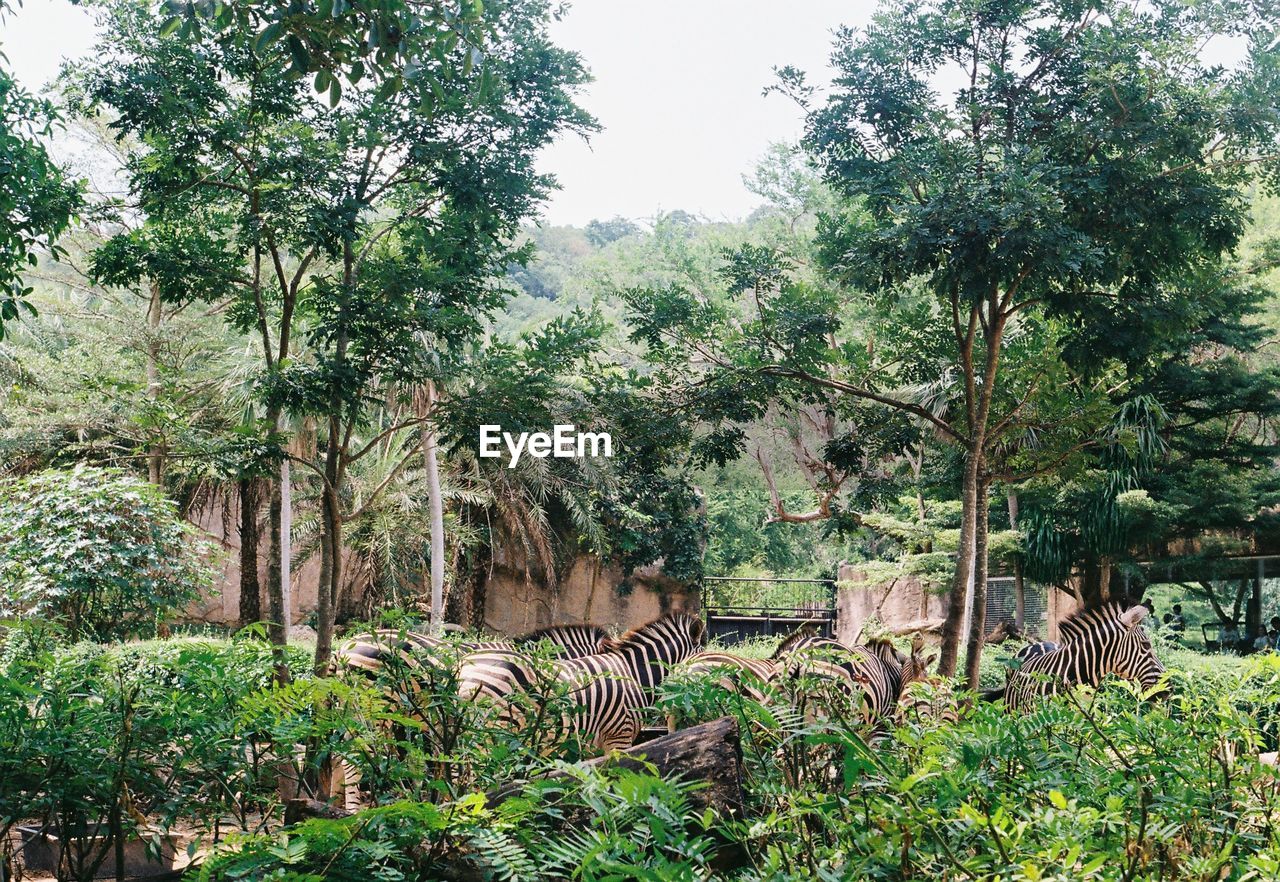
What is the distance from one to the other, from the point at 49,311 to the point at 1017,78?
15.4 metres

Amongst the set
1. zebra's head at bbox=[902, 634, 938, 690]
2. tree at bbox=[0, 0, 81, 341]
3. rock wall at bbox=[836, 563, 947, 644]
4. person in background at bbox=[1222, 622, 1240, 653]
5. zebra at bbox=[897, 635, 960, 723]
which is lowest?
person in background at bbox=[1222, 622, 1240, 653]

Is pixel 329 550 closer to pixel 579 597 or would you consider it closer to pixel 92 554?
pixel 92 554

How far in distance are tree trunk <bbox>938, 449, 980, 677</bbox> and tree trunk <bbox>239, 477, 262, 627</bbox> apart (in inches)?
376

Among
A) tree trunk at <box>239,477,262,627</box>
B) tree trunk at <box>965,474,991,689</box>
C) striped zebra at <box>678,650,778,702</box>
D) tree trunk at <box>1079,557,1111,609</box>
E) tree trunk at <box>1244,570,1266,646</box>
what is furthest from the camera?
tree trunk at <box>239,477,262,627</box>

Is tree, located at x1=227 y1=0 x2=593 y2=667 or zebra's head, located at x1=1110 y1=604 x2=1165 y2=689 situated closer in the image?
tree, located at x1=227 y1=0 x2=593 y2=667

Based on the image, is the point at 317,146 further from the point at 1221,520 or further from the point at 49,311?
the point at 49,311

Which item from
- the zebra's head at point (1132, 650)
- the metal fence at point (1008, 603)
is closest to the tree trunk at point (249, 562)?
the zebra's head at point (1132, 650)

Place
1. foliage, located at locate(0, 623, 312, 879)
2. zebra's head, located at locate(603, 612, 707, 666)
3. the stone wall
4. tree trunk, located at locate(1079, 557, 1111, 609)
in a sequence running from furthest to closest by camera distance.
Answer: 1. the stone wall
2. tree trunk, located at locate(1079, 557, 1111, 609)
3. zebra's head, located at locate(603, 612, 707, 666)
4. foliage, located at locate(0, 623, 312, 879)

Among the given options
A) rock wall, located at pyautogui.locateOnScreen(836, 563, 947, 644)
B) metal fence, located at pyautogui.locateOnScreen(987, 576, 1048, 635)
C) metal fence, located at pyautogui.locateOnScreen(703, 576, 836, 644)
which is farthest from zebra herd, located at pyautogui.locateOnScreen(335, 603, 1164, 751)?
metal fence, located at pyautogui.locateOnScreen(987, 576, 1048, 635)

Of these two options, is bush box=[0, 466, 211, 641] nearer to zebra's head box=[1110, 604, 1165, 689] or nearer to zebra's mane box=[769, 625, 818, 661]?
zebra's mane box=[769, 625, 818, 661]

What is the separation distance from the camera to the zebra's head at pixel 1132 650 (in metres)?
8.00

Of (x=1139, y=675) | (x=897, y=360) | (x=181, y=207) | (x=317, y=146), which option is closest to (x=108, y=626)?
(x=181, y=207)

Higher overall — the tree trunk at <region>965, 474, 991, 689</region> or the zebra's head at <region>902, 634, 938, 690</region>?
the tree trunk at <region>965, 474, 991, 689</region>

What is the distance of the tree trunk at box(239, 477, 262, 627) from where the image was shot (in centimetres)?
1429
